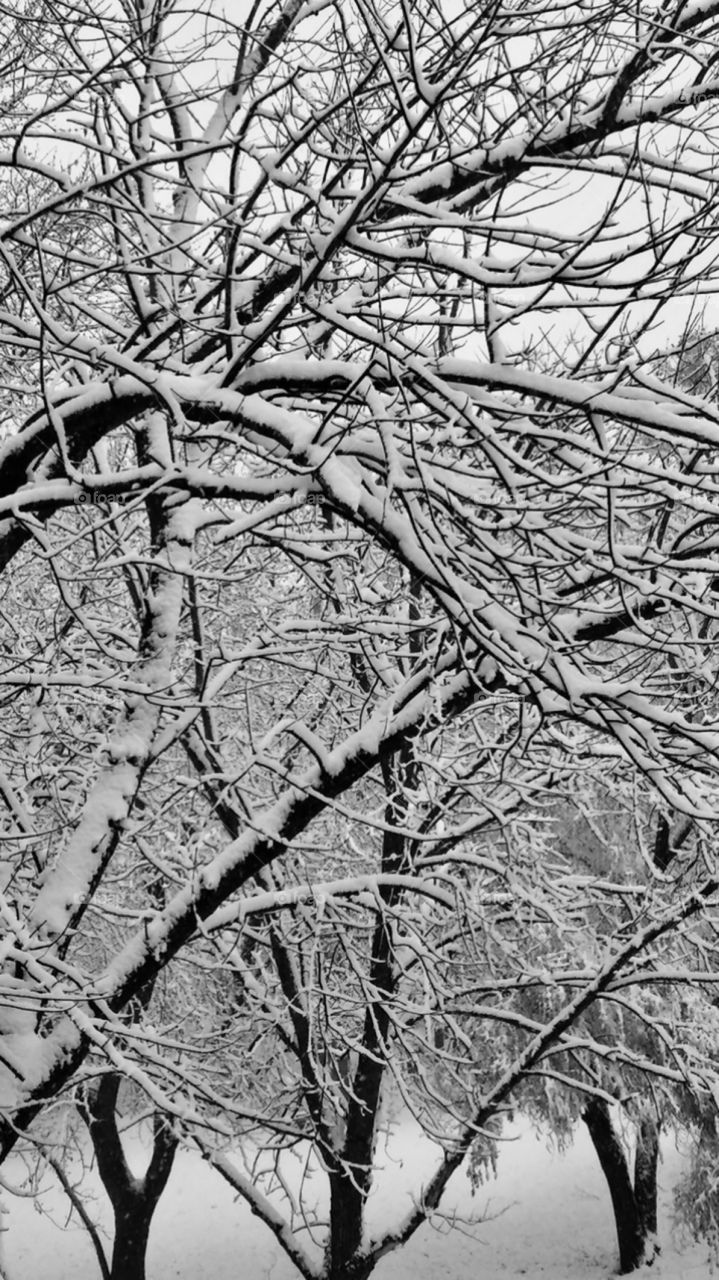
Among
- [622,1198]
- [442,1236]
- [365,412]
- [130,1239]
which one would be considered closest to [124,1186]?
[130,1239]

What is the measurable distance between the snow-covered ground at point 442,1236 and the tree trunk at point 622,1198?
1.18 ft

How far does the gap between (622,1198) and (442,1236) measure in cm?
350

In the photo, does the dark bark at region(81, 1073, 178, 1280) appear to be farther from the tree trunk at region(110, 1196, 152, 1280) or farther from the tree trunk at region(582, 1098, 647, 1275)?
the tree trunk at region(582, 1098, 647, 1275)

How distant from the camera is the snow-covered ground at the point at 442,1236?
14352mm

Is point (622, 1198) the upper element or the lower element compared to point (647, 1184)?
lower

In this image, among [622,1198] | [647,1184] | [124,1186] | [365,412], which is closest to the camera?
[365,412]

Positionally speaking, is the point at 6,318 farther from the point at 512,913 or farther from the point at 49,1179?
the point at 49,1179

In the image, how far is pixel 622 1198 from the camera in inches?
538

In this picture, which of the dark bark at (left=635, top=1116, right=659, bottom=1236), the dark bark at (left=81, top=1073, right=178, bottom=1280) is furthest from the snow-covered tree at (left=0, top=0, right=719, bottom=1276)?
the dark bark at (left=635, top=1116, right=659, bottom=1236)

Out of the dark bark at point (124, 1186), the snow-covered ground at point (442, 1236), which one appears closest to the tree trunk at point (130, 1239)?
the dark bark at point (124, 1186)

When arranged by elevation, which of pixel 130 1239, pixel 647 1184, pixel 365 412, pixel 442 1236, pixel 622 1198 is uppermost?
pixel 365 412

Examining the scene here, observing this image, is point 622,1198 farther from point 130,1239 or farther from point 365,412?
point 365,412

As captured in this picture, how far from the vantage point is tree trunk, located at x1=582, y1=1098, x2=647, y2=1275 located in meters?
13.4

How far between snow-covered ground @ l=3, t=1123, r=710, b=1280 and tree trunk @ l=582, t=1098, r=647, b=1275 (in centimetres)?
36
